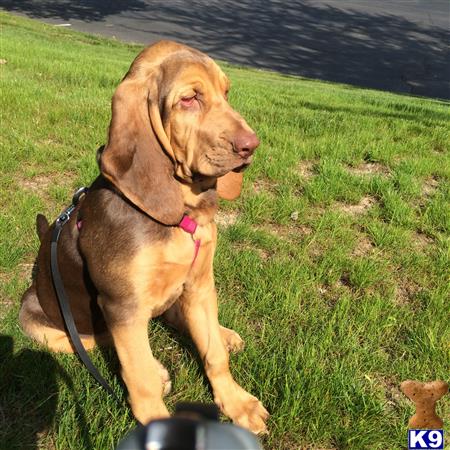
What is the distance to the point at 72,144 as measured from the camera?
5000 millimetres

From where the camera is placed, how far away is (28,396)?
2490 mm

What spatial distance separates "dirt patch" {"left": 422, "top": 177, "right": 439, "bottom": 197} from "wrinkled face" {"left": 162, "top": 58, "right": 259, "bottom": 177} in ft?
9.28

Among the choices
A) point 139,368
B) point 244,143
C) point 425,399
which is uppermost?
point 244,143

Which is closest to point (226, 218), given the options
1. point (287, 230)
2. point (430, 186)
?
point (287, 230)

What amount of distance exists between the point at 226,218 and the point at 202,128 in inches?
78.3

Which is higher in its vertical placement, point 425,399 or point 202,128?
point 202,128

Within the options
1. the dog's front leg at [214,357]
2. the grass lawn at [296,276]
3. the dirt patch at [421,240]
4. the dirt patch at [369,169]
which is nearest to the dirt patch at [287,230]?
the grass lawn at [296,276]

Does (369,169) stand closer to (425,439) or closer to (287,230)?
(287,230)

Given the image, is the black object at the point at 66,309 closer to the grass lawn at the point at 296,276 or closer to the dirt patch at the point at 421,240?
the grass lawn at the point at 296,276

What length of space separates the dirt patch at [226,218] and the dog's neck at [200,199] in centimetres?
155

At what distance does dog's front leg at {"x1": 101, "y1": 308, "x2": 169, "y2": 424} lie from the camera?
7.31 ft

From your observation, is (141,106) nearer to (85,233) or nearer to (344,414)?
(85,233)

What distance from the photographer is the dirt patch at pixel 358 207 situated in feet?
14.0

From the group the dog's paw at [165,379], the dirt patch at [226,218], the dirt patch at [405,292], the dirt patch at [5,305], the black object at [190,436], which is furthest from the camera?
the dirt patch at [226,218]
